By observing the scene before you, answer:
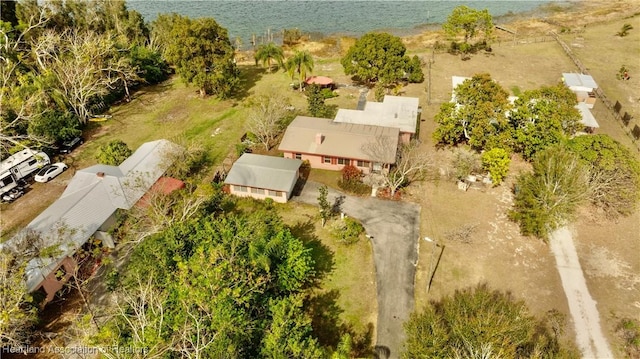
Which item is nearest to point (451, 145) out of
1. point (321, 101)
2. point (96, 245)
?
point (321, 101)

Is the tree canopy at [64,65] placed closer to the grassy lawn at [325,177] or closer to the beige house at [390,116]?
the grassy lawn at [325,177]

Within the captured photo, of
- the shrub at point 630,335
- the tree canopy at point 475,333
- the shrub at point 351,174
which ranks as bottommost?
the shrub at point 630,335

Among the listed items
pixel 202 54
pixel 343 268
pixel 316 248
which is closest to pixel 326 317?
pixel 343 268

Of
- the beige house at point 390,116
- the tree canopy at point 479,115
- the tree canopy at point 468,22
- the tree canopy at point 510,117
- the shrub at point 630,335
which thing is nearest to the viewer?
the shrub at point 630,335

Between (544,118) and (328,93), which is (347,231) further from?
(328,93)

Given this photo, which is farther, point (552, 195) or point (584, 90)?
point (584, 90)

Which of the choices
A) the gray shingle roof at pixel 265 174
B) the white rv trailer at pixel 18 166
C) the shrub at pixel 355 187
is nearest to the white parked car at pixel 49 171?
the white rv trailer at pixel 18 166
